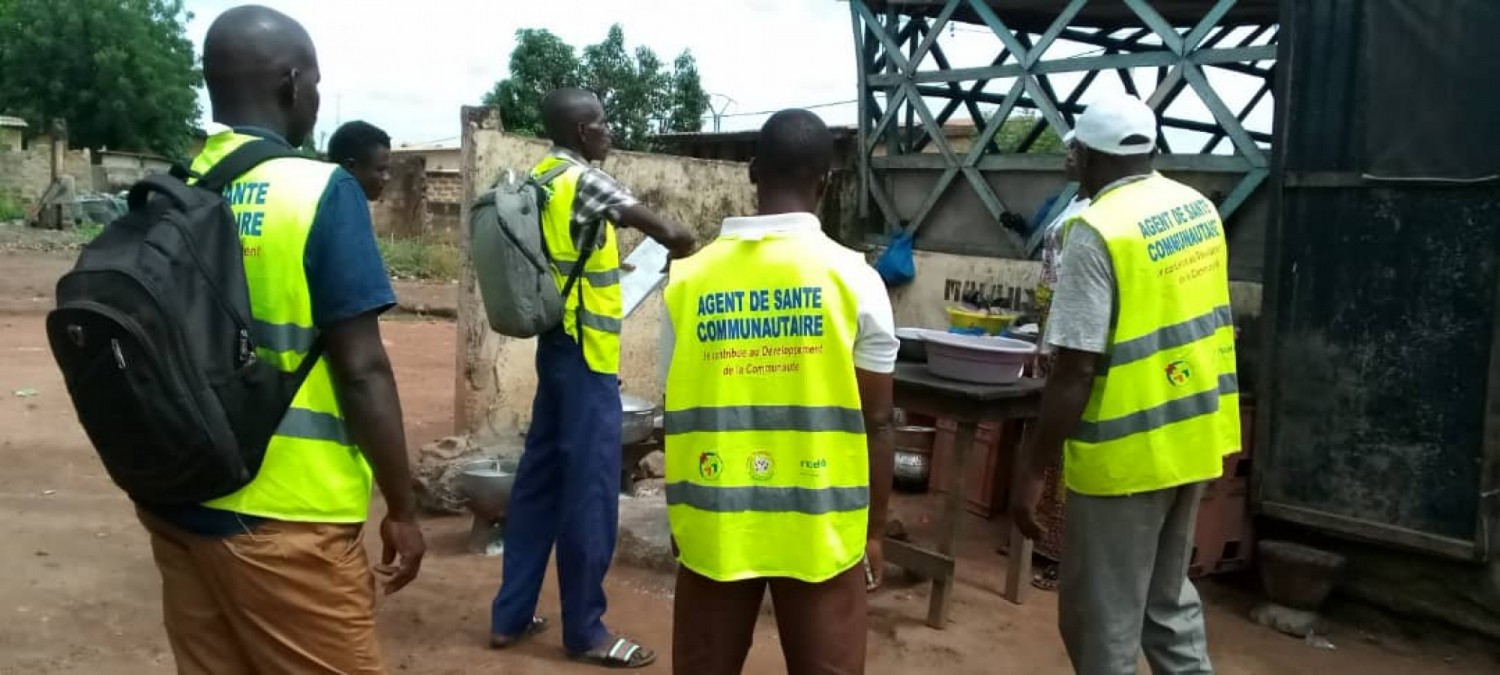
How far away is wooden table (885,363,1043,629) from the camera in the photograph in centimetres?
436

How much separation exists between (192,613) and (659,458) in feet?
13.0

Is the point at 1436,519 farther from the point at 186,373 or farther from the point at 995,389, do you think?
the point at 186,373

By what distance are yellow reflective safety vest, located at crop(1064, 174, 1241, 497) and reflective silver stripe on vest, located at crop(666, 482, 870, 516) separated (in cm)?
76

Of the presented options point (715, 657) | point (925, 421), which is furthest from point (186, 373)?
point (925, 421)

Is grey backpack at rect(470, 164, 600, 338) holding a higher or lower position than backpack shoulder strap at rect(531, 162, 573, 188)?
lower

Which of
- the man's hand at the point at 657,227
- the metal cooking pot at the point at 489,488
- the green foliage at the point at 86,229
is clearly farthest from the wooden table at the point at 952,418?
the green foliage at the point at 86,229

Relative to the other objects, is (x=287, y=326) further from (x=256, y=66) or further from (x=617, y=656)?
(x=617, y=656)

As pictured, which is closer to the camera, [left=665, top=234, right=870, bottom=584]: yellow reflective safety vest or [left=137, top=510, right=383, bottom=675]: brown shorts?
[left=137, top=510, right=383, bottom=675]: brown shorts

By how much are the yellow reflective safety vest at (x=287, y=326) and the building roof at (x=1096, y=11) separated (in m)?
5.93

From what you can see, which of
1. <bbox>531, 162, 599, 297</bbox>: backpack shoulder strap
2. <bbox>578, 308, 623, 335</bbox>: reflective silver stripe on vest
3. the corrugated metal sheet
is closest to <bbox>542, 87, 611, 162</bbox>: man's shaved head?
<bbox>531, 162, 599, 297</bbox>: backpack shoulder strap

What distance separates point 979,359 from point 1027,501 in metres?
1.40

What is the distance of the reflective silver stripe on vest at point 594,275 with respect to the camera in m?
3.80

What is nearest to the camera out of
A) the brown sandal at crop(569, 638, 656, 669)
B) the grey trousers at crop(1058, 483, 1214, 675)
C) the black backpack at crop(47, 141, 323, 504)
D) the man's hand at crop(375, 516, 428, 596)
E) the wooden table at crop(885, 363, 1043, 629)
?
the black backpack at crop(47, 141, 323, 504)

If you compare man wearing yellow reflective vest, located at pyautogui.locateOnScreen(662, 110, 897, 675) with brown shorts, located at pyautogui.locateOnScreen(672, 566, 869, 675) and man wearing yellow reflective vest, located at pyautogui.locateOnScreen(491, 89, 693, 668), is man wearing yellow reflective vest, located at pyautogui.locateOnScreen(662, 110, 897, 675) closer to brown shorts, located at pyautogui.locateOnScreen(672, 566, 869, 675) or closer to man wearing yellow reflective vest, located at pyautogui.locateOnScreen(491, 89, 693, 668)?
brown shorts, located at pyautogui.locateOnScreen(672, 566, 869, 675)
